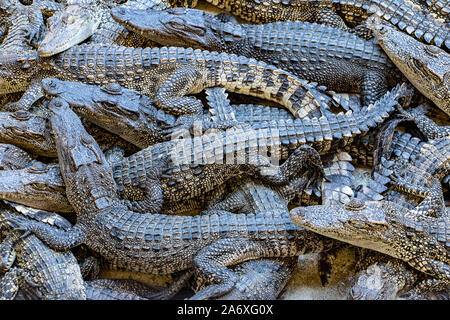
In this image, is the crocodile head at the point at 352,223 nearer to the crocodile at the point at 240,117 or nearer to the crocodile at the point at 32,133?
the crocodile at the point at 240,117

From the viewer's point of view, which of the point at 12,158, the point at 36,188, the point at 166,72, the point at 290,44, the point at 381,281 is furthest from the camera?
A: the point at 290,44

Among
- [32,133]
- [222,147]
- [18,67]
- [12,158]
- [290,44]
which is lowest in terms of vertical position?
[12,158]

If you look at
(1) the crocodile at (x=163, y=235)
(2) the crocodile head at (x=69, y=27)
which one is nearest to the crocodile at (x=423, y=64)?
(1) the crocodile at (x=163, y=235)

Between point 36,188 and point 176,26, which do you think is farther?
point 176,26

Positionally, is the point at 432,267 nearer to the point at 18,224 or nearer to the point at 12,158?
the point at 18,224

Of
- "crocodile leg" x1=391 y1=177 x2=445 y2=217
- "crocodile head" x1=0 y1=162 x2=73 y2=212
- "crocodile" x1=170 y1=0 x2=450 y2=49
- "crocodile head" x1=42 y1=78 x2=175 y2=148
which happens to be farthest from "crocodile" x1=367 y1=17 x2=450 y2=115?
"crocodile head" x1=0 y1=162 x2=73 y2=212

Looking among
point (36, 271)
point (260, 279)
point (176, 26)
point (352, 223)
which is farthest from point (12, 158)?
point (352, 223)
